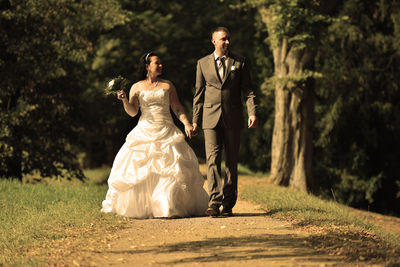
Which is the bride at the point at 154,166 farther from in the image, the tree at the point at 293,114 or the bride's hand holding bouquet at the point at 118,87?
the tree at the point at 293,114

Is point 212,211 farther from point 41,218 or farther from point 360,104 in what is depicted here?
point 360,104

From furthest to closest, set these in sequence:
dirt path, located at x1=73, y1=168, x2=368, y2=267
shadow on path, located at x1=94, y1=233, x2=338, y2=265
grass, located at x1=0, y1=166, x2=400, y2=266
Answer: grass, located at x1=0, y1=166, x2=400, y2=266 → shadow on path, located at x1=94, y1=233, x2=338, y2=265 → dirt path, located at x1=73, y1=168, x2=368, y2=267

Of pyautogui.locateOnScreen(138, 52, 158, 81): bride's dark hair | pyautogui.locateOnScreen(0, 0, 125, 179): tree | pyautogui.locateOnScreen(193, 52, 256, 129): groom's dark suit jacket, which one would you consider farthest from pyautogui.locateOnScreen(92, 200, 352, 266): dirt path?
→ pyautogui.locateOnScreen(0, 0, 125, 179): tree

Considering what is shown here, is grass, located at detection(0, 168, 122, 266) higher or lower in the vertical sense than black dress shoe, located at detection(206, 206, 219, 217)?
lower

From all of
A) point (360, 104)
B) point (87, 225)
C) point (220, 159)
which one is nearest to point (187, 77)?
point (360, 104)

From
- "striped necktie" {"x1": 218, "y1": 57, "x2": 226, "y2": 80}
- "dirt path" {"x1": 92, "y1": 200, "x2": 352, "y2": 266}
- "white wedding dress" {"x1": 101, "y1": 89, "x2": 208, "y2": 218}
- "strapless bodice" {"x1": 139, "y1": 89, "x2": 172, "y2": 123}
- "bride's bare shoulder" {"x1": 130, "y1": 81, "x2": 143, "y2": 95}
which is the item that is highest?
"striped necktie" {"x1": 218, "y1": 57, "x2": 226, "y2": 80}

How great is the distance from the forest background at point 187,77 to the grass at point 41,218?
Result: 490cm

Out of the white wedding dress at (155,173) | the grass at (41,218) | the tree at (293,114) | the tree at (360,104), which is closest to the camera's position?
the grass at (41,218)

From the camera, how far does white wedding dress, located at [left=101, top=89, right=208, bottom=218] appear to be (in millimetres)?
10008

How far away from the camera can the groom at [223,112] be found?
9.69 m

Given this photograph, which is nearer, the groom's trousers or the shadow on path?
the shadow on path

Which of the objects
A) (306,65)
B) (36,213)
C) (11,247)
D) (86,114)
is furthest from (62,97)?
(11,247)

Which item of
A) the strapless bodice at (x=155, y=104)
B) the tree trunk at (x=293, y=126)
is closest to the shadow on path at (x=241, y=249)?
the strapless bodice at (x=155, y=104)

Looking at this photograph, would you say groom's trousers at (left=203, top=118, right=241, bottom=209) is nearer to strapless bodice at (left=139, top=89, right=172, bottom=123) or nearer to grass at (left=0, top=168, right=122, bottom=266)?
strapless bodice at (left=139, top=89, right=172, bottom=123)
